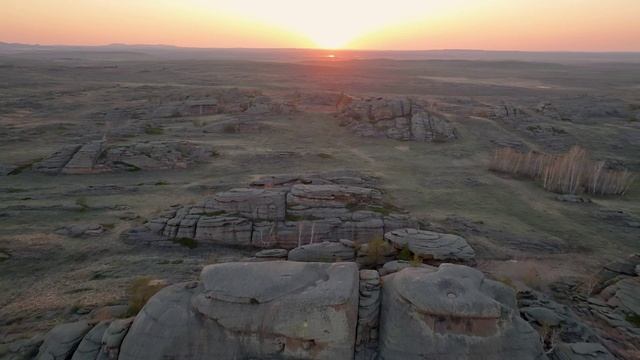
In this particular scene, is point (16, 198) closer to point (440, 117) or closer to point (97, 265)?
point (97, 265)

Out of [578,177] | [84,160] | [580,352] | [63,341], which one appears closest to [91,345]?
[63,341]

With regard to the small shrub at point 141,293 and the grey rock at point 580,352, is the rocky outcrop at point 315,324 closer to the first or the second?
the grey rock at point 580,352

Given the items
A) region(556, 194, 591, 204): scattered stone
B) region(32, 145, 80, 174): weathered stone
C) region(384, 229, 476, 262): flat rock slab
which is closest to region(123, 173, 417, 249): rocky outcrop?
region(384, 229, 476, 262): flat rock slab

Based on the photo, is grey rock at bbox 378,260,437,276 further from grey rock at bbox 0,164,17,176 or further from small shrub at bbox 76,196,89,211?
grey rock at bbox 0,164,17,176

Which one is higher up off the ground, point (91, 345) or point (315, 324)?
point (315, 324)

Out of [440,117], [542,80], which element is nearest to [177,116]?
[440,117]

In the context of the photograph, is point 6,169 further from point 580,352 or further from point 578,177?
point 578,177
